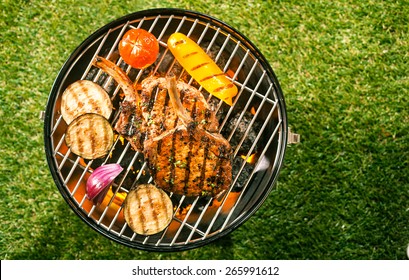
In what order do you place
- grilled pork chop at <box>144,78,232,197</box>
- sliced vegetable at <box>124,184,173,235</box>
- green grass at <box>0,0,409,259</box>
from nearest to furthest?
grilled pork chop at <box>144,78,232,197</box> < sliced vegetable at <box>124,184,173,235</box> < green grass at <box>0,0,409,259</box>

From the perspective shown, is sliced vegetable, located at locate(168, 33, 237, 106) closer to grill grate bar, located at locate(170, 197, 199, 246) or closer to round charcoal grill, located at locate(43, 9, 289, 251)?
round charcoal grill, located at locate(43, 9, 289, 251)

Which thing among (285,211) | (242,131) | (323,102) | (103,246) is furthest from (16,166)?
(323,102)

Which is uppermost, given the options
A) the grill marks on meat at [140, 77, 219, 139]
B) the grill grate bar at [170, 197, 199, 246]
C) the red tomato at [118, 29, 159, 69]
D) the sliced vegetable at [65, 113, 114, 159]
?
the red tomato at [118, 29, 159, 69]

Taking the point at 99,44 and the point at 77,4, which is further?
the point at 77,4

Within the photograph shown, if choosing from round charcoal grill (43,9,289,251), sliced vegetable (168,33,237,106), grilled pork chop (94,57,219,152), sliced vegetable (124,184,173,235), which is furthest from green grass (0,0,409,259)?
grilled pork chop (94,57,219,152)

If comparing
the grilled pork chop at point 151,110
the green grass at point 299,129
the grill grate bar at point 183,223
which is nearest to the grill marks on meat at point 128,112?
the grilled pork chop at point 151,110

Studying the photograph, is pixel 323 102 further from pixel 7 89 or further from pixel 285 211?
pixel 7 89

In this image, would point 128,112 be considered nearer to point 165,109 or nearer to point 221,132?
point 165,109
